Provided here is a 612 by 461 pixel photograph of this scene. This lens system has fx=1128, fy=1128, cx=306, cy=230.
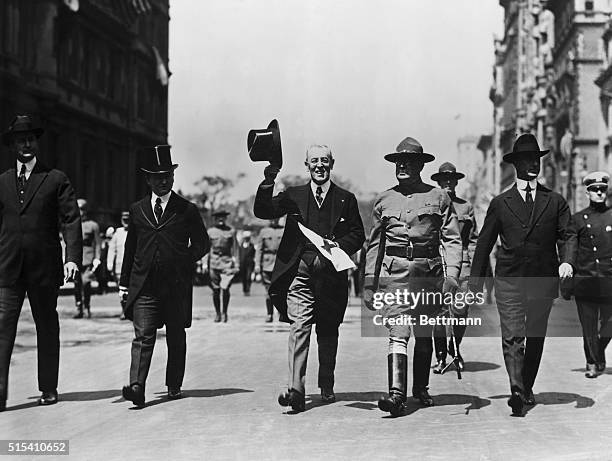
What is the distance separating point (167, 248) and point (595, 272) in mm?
4856

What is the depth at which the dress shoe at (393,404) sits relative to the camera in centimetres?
772

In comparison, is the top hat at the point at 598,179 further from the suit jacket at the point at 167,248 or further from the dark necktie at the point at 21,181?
the dark necktie at the point at 21,181

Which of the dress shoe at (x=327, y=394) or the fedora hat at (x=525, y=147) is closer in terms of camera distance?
the fedora hat at (x=525, y=147)

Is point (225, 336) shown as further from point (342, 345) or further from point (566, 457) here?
point (566, 457)

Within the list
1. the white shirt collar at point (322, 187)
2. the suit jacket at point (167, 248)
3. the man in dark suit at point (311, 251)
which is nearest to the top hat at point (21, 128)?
the suit jacket at point (167, 248)

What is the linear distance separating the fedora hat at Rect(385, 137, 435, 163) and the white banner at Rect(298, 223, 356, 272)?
0.77 metres

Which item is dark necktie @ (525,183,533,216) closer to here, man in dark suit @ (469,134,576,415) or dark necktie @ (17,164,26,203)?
man in dark suit @ (469,134,576,415)

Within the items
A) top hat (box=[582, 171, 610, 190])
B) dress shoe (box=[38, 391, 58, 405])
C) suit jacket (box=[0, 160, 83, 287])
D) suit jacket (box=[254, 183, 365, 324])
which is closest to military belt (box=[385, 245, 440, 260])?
suit jacket (box=[254, 183, 365, 324])

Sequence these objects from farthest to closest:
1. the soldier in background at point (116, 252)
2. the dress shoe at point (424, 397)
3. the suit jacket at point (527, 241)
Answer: the soldier in background at point (116, 252) < the dress shoe at point (424, 397) < the suit jacket at point (527, 241)

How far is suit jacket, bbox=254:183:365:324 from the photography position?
8445mm

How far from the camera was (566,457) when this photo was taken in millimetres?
6297

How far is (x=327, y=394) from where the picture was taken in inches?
340

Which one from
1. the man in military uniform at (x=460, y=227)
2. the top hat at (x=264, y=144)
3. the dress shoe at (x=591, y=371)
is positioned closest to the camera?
the top hat at (x=264, y=144)

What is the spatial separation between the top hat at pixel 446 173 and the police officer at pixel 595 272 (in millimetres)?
1247
